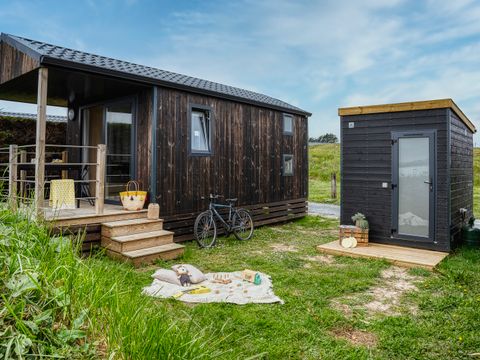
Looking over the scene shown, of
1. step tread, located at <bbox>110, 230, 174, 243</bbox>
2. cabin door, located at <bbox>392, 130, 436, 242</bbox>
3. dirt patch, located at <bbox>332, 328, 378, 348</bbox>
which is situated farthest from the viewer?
cabin door, located at <bbox>392, 130, 436, 242</bbox>

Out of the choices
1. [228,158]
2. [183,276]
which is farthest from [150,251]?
[228,158]

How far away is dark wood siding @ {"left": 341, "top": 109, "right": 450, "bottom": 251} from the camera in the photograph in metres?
5.68

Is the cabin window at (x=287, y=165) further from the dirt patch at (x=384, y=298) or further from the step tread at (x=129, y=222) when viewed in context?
the dirt patch at (x=384, y=298)

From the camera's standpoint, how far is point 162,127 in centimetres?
634

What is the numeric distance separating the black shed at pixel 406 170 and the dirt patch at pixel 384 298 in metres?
1.57

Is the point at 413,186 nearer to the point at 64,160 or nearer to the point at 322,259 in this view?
the point at 322,259

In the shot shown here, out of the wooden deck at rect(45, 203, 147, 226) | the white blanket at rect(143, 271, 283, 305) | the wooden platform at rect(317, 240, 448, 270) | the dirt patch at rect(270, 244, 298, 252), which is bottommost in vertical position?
the white blanket at rect(143, 271, 283, 305)

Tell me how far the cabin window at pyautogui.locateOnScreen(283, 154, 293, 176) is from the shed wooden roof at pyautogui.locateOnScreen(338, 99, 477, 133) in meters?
2.83

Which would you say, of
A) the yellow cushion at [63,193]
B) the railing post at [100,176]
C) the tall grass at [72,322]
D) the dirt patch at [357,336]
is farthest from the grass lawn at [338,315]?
the yellow cushion at [63,193]

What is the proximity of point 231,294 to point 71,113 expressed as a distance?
6.48 meters

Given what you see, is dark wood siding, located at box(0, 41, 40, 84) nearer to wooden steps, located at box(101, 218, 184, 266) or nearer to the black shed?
wooden steps, located at box(101, 218, 184, 266)

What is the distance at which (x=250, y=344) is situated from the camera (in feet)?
8.84

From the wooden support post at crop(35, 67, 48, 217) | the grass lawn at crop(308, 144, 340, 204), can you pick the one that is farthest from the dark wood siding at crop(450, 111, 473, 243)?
the grass lawn at crop(308, 144, 340, 204)

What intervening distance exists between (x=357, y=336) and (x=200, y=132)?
5120mm
